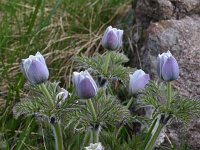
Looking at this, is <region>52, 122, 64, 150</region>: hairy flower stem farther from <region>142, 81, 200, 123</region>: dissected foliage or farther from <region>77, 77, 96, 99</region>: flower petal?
<region>142, 81, 200, 123</region>: dissected foliage

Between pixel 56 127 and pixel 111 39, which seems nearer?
pixel 56 127

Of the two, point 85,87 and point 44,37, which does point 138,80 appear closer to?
point 85,87

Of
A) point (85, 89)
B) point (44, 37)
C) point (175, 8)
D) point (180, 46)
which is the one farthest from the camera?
point (44, 37)

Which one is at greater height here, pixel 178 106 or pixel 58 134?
pixel 178 106

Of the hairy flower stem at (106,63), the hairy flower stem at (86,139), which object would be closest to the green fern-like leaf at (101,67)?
the hairy flower stem at (106,63)

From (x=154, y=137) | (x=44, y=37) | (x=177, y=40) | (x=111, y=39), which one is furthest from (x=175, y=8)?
(x=154, y=137)

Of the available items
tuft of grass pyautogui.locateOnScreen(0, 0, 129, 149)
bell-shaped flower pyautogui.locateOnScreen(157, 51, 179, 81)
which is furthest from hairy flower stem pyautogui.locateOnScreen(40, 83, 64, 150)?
tuft of grass pyautogui.locateOnScreen(0, 0, 129, 149)

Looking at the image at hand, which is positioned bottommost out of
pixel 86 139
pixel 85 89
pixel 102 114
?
pixel 86 139

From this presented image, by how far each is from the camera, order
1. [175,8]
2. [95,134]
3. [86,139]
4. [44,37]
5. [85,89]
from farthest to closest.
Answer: [44,37] → [175,8] → [86,139] → [95,134] → [85,89]

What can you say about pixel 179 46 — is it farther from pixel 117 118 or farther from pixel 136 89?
pixel 117 118
